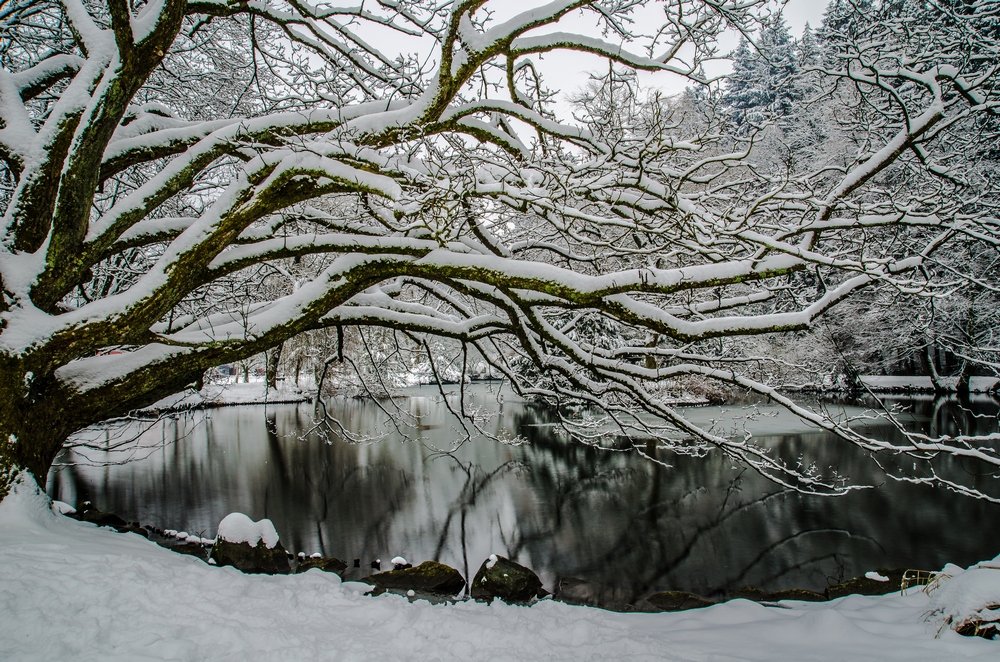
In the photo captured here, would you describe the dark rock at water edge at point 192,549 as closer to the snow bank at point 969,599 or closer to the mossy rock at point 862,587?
the mossy rock at point 862,587

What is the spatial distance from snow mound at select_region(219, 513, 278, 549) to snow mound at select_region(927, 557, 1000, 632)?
275 inches

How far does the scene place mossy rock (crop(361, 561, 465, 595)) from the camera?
6.39 meters

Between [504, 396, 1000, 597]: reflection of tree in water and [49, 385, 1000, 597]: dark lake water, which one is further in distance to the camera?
[49, 385, 1000, 597]: dark lake water

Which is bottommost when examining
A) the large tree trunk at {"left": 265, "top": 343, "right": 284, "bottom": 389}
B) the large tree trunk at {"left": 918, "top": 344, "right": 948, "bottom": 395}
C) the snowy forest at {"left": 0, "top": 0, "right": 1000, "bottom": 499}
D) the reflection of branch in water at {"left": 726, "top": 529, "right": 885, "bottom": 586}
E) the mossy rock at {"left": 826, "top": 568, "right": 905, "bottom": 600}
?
the reflection of branch in water at {"left": 726, "top": 529, "right": 885, "bottom": 586}

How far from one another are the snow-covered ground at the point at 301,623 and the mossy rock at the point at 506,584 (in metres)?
1.39

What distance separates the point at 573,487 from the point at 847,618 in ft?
22.6

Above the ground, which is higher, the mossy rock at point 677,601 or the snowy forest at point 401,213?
the snowy forest at point 401,213

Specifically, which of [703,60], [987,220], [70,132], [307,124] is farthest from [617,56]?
[70,132]

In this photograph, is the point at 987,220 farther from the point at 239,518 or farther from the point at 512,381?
the point at 239,518

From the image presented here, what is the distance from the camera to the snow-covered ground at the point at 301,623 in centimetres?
288

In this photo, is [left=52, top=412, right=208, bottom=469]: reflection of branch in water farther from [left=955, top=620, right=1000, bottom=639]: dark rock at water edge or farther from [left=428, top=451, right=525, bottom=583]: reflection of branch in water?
[left=955, top=620, right=1000, bottom=639]: dark rock at water edge

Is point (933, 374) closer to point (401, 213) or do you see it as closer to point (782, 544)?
point (782, 544)

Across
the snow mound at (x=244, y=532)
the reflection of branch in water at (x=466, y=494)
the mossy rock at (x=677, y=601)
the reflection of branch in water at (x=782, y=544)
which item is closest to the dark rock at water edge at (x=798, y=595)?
the reflection of branch in water at (x=782, y=544)

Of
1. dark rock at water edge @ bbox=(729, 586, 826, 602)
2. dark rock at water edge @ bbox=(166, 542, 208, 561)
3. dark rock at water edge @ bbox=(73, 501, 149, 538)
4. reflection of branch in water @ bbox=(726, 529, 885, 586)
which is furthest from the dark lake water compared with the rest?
dark rock at water edge @ bbox=(166, 542, 208, 561)
